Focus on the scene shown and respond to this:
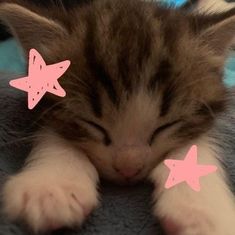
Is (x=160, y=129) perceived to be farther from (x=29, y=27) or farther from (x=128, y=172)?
(x=29, y=27)

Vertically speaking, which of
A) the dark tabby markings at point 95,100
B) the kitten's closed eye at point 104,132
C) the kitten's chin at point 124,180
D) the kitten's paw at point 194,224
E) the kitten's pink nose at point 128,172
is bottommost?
the kitten's paw at point 194,224

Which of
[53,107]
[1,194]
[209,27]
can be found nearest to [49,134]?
[53,107]

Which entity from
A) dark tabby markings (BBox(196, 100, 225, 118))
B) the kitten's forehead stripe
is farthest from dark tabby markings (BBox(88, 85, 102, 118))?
dark tabby markings (BBox(196, 100, 225, 118))

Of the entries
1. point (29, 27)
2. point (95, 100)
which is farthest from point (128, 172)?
point (29, 27)

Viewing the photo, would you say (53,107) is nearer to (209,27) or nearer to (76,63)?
(76,63)

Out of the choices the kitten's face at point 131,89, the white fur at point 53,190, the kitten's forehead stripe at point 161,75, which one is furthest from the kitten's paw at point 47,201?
the kitten's forehead stripe at point 161,75

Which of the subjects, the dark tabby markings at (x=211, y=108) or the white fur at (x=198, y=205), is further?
the dark tabby markings at (x=211, y=108)

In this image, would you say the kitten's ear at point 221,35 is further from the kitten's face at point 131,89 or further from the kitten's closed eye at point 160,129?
the kitten's closed eye at point 160,129
